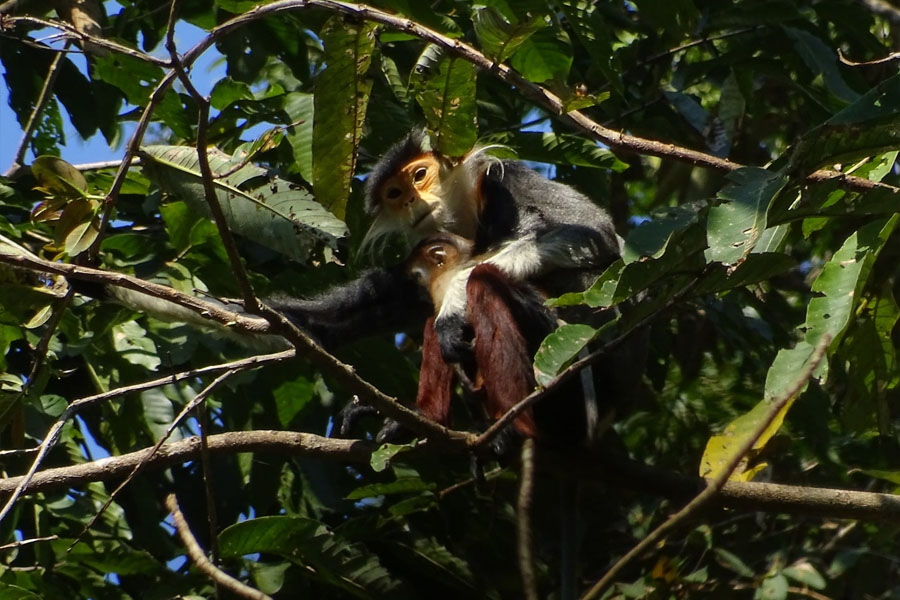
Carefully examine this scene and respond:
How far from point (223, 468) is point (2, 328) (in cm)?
147

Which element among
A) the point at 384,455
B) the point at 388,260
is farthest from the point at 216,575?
the point at 388,260

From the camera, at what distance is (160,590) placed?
4.17 meters

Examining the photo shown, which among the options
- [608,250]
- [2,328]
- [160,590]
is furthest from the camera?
[608,250]

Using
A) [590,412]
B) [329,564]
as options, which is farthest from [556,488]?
[329,564]

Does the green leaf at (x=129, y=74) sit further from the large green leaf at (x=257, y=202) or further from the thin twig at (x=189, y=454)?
the thin twig at (x=189, y=454)

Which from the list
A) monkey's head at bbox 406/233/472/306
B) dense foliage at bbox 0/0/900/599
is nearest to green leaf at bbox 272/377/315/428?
dense foliage at bbox 0/0/900/599

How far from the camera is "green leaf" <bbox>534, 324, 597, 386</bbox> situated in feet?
10.0

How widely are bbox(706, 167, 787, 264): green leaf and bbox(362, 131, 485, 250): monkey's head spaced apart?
263 cm

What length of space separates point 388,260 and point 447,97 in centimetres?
216

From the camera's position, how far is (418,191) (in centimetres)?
538

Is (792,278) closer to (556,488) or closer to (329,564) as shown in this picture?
(556,488)

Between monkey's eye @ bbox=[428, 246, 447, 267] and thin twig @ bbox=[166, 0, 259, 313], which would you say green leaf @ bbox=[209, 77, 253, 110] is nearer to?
monkey's eye @ bbox=[428, 246, 447, 267]

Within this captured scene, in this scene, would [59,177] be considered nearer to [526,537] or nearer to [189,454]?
[189,454]

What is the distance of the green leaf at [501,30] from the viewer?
3.25m
